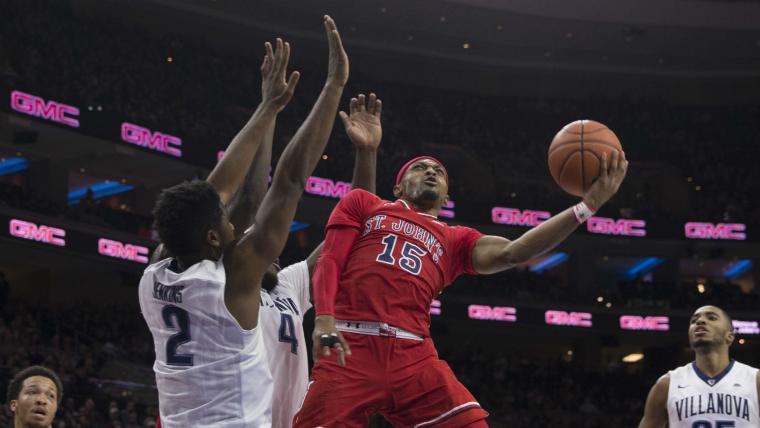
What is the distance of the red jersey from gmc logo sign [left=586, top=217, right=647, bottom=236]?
2433cm

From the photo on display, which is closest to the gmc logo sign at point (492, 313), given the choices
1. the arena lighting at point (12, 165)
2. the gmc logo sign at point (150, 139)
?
the gmc logo sign at point (150, 139)

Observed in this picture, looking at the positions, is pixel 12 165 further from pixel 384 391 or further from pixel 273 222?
pixel 273 222

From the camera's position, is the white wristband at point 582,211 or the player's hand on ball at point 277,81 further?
the white wristband at point 582,211

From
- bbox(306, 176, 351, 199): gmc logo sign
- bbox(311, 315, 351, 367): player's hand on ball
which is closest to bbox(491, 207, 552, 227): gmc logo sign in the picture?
bbox(306, 176, 351, 199): gmc logo sign

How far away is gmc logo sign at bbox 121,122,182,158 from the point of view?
23453 mm

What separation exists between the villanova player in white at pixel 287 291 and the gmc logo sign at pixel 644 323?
2420 cm

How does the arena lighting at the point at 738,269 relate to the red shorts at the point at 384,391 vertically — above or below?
above

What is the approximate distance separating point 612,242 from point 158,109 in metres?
15.6

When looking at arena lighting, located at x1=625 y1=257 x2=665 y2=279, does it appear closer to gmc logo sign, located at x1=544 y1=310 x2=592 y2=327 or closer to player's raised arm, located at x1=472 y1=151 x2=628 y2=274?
gmc logo sign, located at x1=544 y1=310 x2=592 y2=327

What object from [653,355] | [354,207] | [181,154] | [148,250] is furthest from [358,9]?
[354,207]

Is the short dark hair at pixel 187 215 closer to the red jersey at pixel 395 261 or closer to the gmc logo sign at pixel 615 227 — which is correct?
the red jersey at pixel 395 261

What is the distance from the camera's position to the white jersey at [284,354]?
16.3ft

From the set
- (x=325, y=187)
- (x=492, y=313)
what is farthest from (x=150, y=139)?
(x=492, y=313)

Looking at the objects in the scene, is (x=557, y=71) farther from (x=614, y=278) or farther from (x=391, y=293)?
(x=391, y=293)
